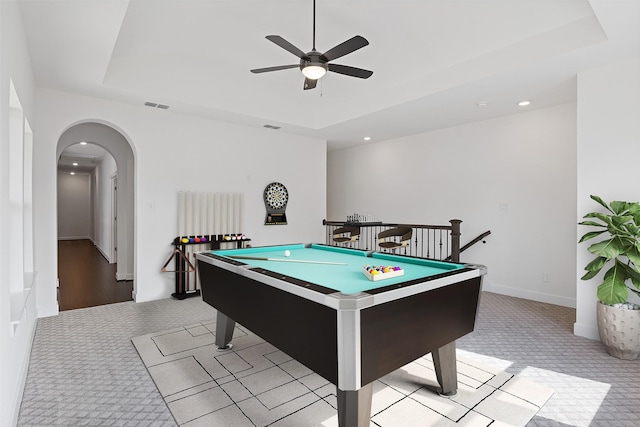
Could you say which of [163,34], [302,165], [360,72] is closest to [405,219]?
[302,165]

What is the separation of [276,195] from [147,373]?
3731mm

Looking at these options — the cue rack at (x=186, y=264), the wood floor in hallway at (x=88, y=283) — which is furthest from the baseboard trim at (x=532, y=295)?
the wood floor in hallway at (x=88, y=283)

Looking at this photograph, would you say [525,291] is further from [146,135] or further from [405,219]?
[146,135]

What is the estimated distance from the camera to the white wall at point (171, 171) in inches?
156

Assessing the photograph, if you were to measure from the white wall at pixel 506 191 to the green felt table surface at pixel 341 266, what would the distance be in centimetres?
314

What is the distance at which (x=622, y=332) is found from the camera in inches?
113

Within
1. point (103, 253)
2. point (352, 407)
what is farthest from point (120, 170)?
point (352, 407)

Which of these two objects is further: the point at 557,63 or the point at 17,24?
the point at 557,63

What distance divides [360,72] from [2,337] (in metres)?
2.78

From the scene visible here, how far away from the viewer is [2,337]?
1.69 meters

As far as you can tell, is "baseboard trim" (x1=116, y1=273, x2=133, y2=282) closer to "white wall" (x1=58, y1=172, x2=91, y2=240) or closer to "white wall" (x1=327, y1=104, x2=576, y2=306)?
"white wall" (x1=327, y1=104, x2=576, y2=306)

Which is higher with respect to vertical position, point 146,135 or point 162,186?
point 146,135

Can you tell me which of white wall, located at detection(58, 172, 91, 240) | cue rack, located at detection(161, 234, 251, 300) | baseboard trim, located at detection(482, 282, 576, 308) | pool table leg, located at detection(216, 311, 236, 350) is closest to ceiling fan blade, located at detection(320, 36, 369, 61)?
pool table leg, located at detection(216, 311, 236, 350)

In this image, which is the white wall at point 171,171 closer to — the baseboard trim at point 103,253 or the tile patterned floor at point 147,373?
the tile patterned floor at point 147,373
